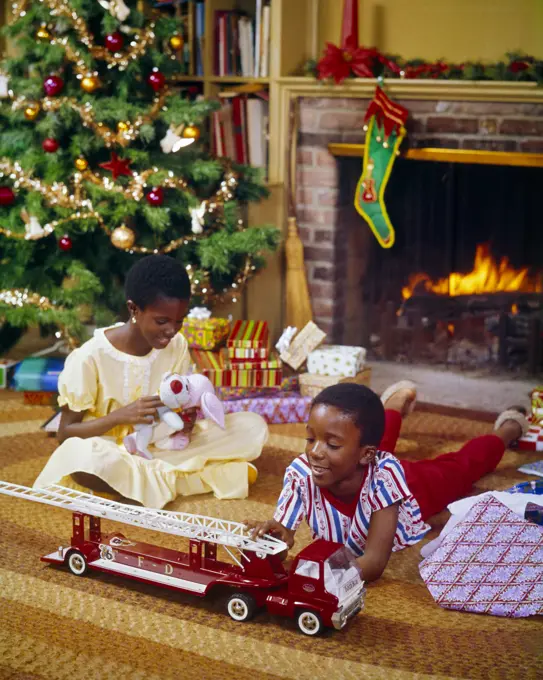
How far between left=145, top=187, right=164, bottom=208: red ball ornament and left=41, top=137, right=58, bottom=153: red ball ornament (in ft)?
1.34

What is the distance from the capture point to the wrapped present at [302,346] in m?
4.16

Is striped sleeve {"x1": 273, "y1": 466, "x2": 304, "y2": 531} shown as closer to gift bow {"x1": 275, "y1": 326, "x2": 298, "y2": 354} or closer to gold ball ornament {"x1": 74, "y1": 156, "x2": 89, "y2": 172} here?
gift bow {"x1": 275, "y1": 326, "x2": 298, "y2": 354}

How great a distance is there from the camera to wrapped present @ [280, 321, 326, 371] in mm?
4164

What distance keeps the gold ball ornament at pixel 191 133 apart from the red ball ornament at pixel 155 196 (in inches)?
9.9

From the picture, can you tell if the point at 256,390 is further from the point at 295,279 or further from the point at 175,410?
the point at 175,410

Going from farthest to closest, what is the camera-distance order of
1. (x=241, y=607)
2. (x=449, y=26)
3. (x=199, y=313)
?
1. (x=449, y=26)
2. (x=199, y=313)
3. (x=241, y=607)

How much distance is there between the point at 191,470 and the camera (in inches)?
122

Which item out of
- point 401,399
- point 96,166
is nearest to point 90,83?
point 96,166

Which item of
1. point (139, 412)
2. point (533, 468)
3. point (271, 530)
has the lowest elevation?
point (533, 468)

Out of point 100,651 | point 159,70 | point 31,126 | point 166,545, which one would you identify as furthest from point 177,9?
point 100,651

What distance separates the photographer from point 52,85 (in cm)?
393

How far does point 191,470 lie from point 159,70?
181 cm

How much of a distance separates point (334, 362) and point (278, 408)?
0.32 metres

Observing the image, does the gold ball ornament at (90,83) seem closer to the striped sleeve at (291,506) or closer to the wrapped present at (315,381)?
the wrapped present at (315,381)
